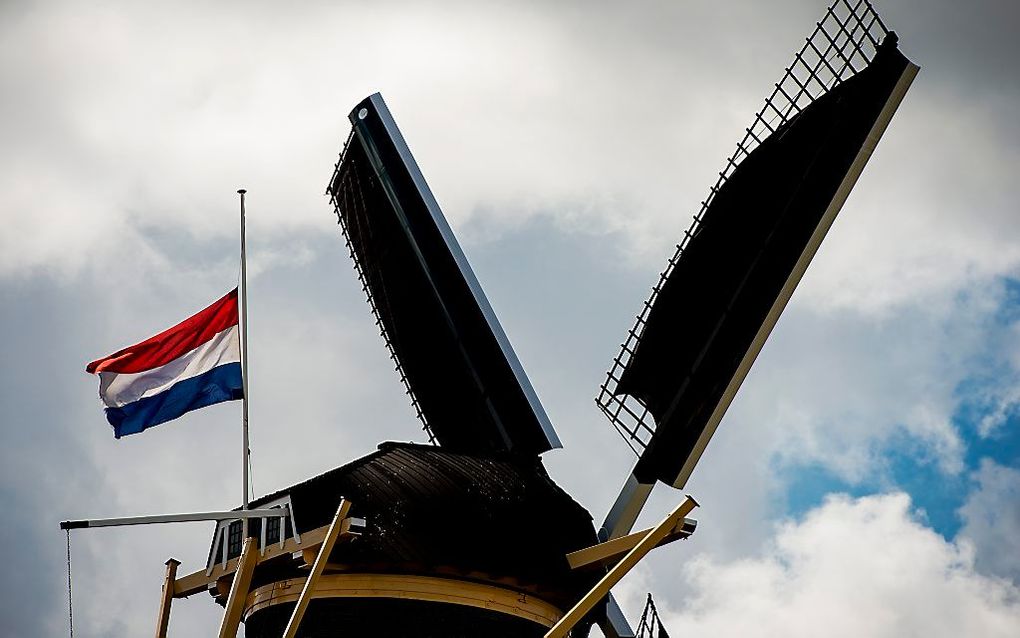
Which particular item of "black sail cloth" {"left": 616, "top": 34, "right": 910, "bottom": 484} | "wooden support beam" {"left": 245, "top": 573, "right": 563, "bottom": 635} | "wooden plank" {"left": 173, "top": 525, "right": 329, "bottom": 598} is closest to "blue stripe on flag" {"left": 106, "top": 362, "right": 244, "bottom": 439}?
"wooden plank" {"left": 173, "top": 525, "right": 329, "bottom": 598}

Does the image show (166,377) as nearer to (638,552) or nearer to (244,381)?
(244,381)

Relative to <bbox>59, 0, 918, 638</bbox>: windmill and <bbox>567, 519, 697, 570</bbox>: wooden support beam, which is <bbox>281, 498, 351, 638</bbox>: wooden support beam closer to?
<bbox>59, 0, 918, 638</bbox>: windmill

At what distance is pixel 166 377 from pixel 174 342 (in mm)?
543

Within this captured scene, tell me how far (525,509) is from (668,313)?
13.6ft

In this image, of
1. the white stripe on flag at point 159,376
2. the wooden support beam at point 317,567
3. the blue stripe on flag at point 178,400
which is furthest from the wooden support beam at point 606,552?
the white stripe on flag at point 159,376

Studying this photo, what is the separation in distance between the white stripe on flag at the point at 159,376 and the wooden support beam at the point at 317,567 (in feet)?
12.0

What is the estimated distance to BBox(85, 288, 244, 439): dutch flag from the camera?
21.5 m

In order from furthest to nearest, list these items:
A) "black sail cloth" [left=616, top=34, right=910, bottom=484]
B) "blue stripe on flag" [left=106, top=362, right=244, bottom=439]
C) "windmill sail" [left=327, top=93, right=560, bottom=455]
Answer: "windmill sail" [left=327, top=93, right=560, bottom=455] < "blue stripe on flag" [left=106, top=362, right=244, bottom=439] < "black sail cloth" [left=616, top=34, right=910, bottom=484]

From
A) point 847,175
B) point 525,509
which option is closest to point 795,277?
point 847,175

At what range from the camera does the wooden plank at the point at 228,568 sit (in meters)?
19.5

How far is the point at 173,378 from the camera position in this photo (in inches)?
851

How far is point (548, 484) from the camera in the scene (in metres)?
22.2

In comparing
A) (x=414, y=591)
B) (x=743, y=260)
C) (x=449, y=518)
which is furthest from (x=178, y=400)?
(x=743, y=260)

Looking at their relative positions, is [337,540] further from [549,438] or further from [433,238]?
[433,238]
